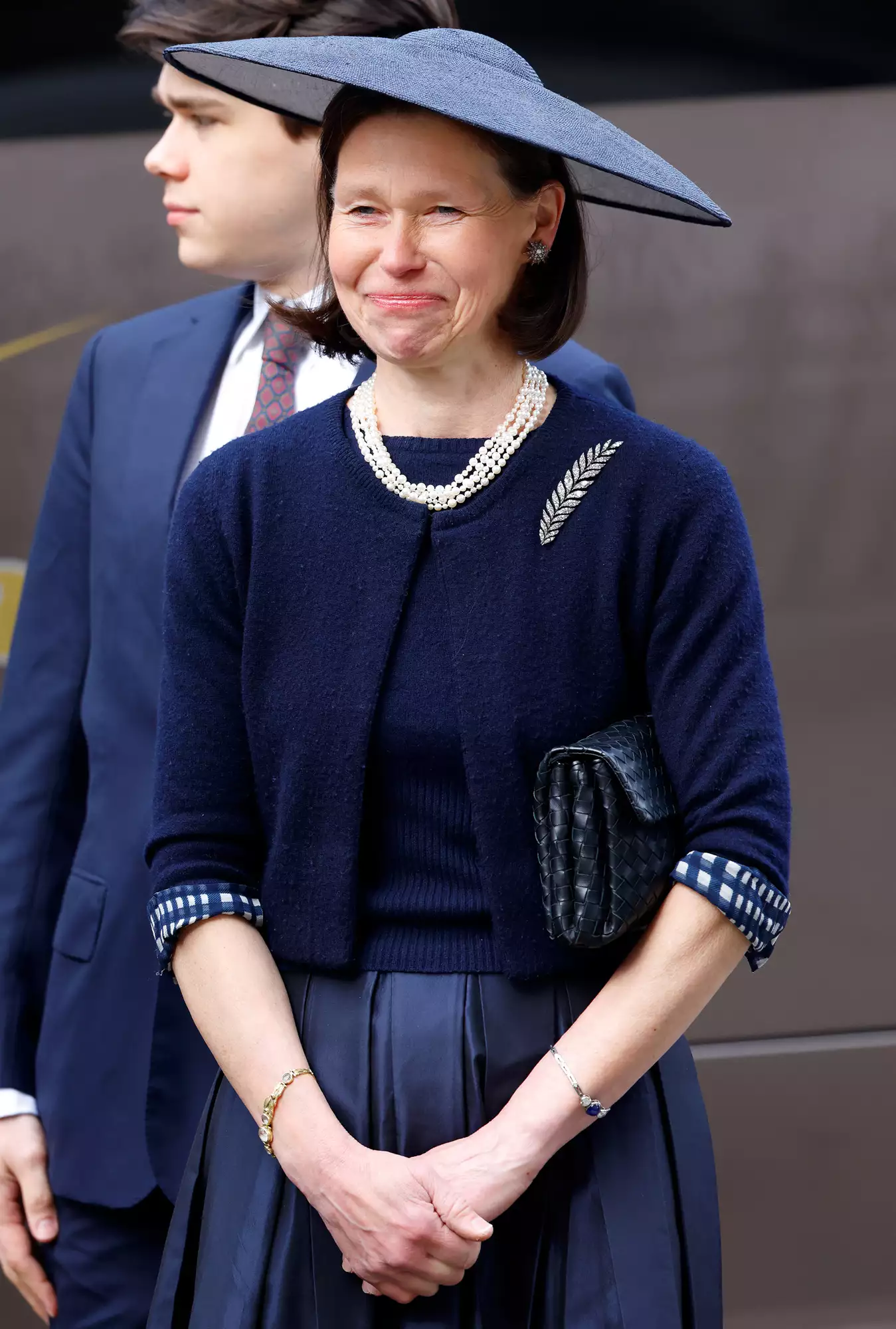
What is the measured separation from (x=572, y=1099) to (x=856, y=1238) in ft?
5.77

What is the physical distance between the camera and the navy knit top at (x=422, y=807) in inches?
52.5

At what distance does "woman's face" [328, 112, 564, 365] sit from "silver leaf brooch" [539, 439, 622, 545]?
5.8 inches

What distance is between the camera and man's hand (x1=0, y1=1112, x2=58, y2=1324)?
184cm

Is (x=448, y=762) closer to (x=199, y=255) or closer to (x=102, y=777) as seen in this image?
(x=102, y=777)

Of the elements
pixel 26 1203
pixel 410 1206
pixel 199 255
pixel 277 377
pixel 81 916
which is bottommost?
pixel 26 1203

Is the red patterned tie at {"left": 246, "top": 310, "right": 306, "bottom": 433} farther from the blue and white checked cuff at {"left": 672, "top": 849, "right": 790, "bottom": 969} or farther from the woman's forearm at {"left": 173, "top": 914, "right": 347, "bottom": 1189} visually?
the blue and white checked cuff at {"left": 672, "top": 849, "right": 790, "bottom": 969}

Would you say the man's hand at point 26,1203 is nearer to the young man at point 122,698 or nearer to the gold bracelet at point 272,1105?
the young man at point 122,698

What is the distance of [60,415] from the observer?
2.54 m

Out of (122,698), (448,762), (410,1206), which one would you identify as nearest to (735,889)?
(448,762)

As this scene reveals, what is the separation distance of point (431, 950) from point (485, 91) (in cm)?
71

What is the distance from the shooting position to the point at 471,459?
4.47 ft

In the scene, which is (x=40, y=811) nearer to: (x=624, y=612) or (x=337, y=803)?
(x=337, y=803)

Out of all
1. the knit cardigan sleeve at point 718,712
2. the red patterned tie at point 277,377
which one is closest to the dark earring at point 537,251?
the knit cardigan sleeve at point 718,712

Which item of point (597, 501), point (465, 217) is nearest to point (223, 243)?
point (465, 217)
